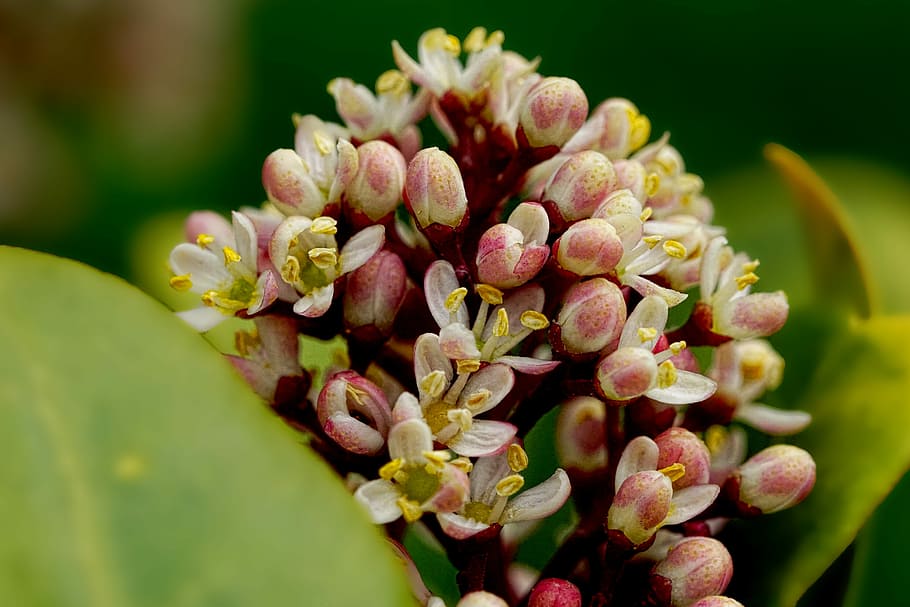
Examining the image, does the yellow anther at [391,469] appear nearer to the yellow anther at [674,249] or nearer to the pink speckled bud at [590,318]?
the pink speckled bud at [590,318]

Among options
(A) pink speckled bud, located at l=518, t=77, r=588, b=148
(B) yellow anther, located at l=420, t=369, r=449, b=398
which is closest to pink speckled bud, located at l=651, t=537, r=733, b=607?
(B) yellow anther, located at l=420, t=369, r=449, b=398

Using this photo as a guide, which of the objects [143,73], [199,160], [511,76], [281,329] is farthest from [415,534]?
[143,73]


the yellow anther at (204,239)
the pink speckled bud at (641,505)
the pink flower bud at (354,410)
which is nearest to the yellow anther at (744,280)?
the pink speckled bud at (641,505)

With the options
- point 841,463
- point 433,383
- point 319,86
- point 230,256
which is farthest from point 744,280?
point 319,86

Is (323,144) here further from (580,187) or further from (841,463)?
→ (841,463)

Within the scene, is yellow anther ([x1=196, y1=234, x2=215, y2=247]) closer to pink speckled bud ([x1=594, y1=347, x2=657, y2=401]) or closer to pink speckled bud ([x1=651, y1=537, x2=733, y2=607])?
pink speckled bud ([x1=594, y1=347, x2=657, y2=401])
